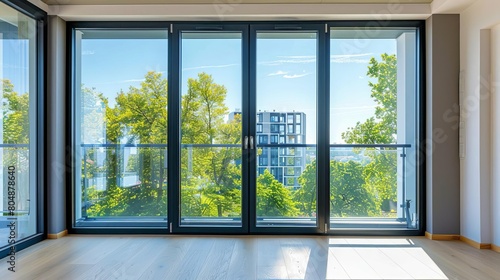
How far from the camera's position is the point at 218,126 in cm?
364

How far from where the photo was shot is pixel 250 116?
3.61m

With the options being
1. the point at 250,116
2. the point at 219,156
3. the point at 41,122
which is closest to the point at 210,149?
the point at 219,156

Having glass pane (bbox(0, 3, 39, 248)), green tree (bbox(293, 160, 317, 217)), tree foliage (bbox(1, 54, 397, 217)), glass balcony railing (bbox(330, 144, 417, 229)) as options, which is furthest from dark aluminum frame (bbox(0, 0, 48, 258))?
glass balcony railing (bbox(330, 144, 417, 229))

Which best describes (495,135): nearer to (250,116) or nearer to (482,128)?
(482,128)

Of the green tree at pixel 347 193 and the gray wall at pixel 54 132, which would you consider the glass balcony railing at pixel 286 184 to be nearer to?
the green tree at pixel 347 193

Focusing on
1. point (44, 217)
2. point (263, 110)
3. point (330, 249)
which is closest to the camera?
point (330, 249)

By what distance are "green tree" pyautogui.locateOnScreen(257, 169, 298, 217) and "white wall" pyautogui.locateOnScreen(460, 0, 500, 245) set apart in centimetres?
165

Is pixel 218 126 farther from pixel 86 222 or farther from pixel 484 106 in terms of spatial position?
pixel 484 106

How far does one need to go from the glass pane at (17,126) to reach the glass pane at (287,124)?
217 centimetres

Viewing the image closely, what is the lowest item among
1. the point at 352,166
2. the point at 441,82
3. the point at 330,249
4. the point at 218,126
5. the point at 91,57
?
the point at 330,249

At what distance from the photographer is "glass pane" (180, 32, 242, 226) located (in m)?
3.63

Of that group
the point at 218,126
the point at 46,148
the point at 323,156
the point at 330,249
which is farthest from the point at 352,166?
the point at 46,148

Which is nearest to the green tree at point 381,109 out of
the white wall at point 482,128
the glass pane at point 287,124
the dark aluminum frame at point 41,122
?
the glass pane at point 287,124

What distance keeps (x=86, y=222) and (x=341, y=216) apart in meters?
2.66
